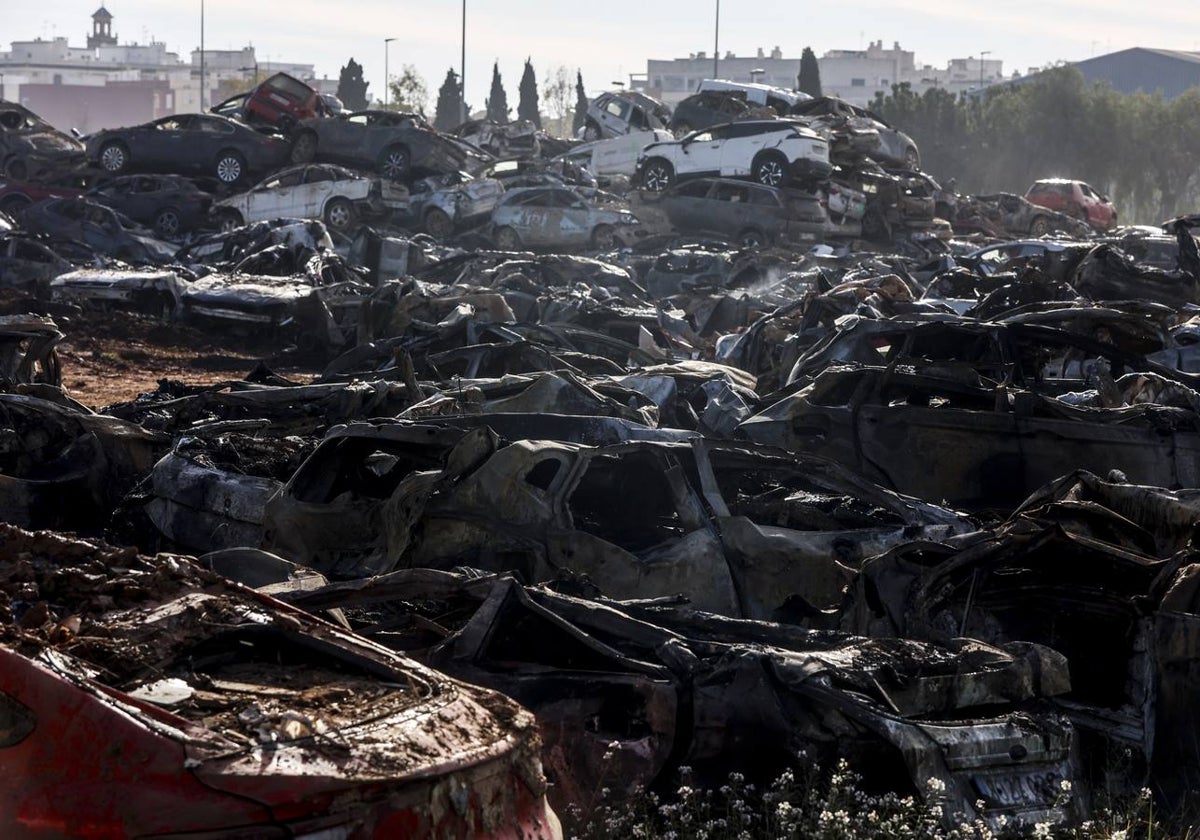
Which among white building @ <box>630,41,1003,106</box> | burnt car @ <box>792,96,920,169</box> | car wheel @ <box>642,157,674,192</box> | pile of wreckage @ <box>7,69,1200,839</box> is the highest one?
white building @ <box>630,41,1003,106</box>

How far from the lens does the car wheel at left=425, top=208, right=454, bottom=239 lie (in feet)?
92.6

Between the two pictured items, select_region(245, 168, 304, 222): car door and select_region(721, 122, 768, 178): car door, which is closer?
select_region(245, 168, 304, 222): car door

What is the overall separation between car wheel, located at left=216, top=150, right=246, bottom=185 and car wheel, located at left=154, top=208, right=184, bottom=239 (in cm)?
314

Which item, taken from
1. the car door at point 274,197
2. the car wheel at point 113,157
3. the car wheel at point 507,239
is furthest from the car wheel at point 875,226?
the car wheel at point 113,157

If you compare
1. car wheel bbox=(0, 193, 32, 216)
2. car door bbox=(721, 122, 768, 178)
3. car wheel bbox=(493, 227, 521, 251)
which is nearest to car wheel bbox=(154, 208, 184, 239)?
car wheel bbox=(0, 193, 32, 216)

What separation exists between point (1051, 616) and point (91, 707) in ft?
13.2

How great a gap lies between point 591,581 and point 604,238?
20887 mm

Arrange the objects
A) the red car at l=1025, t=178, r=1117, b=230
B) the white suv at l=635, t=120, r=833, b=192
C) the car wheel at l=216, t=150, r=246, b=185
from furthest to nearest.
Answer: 1. the red car at l=1025, t=178, r=1117, b=230
2. the car wheel at l=216, t=150, r=246, b=185
3. the white suv at l=635, t=120, r=833, b=192

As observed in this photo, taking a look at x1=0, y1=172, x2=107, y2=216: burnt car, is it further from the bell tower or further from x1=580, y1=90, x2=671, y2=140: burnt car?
the bell tower

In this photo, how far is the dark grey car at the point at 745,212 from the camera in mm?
26453

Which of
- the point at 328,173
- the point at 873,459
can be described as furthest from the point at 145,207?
the point at 873,459

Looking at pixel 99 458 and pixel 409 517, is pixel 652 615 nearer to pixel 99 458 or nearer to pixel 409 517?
pixel 409 517

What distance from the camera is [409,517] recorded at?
6477 mm

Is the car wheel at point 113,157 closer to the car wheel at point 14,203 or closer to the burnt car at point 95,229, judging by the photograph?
the car wheel at point 14,203
